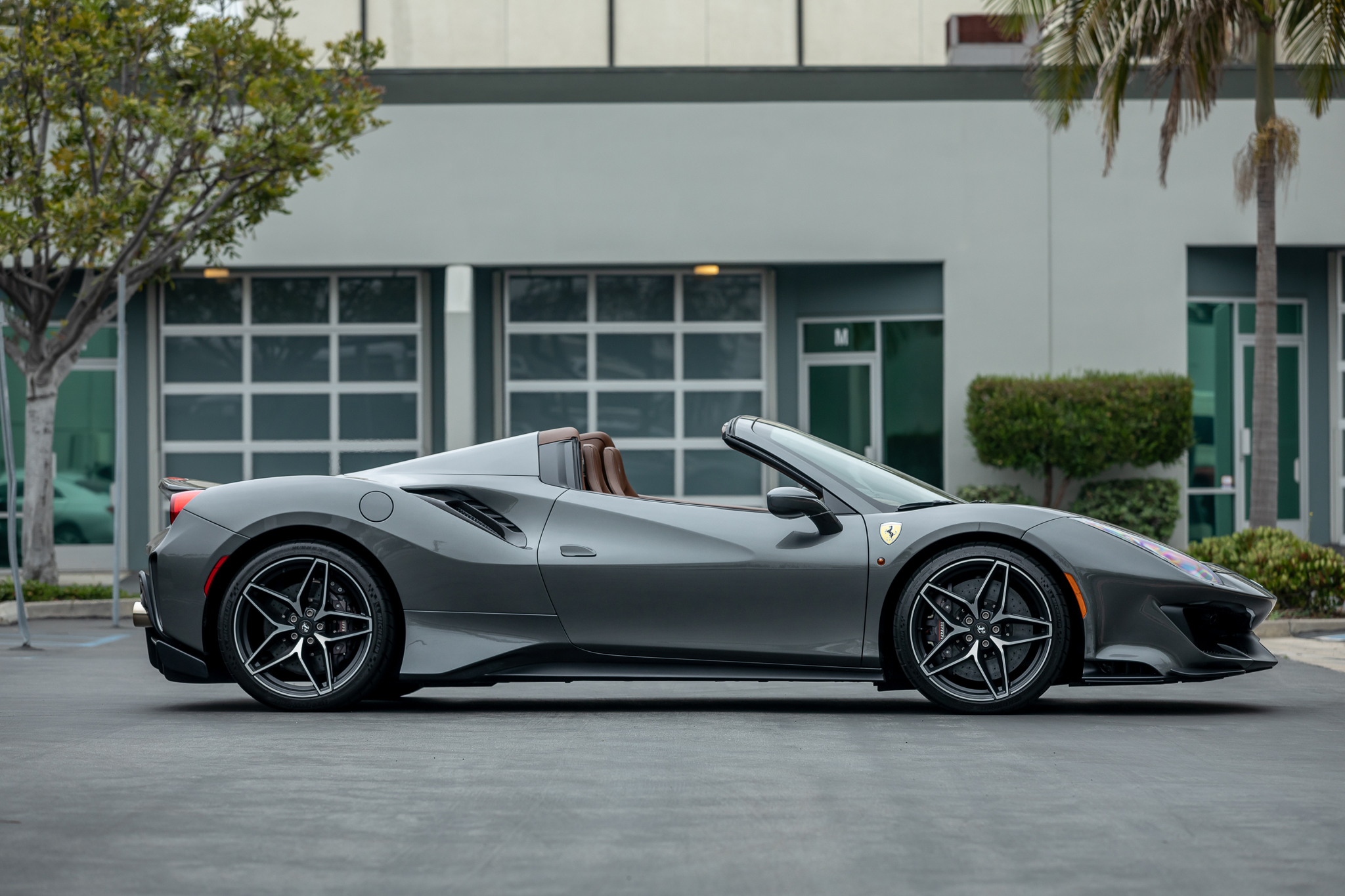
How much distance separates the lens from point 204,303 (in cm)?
1839

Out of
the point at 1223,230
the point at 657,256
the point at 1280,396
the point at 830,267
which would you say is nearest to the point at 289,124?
the point at 657,256

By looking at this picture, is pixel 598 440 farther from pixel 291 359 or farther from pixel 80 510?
pixel 80 510

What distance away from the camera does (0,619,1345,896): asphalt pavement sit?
11.8 feet

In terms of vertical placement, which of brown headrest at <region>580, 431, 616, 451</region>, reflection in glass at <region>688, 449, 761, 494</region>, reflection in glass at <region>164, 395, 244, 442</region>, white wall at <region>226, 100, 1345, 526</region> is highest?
white wall at <region>226, 100, 1345, 526</region>

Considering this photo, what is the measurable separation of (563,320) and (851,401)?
361 cm

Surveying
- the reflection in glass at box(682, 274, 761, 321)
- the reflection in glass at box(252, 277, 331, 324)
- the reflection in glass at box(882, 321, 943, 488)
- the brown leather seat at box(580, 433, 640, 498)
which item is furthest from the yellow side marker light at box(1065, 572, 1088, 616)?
the reflection in glass at box(252, 277, 331, 324)

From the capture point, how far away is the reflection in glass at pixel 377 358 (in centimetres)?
1839

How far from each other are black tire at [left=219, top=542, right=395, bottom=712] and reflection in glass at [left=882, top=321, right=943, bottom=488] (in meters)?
12.1

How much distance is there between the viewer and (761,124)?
17.5m

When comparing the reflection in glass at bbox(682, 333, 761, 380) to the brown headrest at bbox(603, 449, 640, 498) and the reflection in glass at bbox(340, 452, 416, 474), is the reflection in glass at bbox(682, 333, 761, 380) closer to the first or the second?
the reflection in glass at bbox(340, 452, 416, 474)

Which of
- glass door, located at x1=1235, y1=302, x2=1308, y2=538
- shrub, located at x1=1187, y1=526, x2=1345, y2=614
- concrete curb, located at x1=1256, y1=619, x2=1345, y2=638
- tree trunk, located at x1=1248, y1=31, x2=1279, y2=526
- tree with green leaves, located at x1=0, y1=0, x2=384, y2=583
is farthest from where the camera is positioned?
glass door, located at x1=1235, y1=302, x2=1308, y2=538

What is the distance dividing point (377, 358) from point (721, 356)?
4191mm

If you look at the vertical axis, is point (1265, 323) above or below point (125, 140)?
below

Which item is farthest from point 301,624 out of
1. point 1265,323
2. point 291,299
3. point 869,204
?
point 291,299
